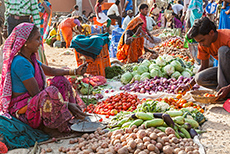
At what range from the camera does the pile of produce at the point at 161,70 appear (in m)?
4.88

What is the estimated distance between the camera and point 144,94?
4355mm

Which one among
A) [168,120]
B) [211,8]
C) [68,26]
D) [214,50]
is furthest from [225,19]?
[68,26]

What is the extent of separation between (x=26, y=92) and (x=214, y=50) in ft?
8.19

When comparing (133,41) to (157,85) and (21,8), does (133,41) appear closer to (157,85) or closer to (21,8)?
(157,85)

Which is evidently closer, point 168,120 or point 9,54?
point 168,120

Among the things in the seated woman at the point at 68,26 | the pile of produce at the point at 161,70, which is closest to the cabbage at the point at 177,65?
the pile of produce at the point at 161,70

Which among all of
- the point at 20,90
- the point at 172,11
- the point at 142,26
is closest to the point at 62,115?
the point at 20,90

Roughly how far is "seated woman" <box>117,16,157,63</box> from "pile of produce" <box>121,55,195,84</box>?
3.69 feet

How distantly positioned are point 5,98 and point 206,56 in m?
2.70

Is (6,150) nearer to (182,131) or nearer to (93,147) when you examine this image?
(93,147)

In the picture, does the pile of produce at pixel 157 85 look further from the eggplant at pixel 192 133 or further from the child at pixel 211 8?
the child at pixel 211 8

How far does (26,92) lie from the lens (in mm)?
2715

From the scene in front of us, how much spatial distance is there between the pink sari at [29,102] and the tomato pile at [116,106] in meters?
0.85

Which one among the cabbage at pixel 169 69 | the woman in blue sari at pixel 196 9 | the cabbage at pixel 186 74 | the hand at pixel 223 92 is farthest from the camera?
the woman in blue sari at pixel 196 9
